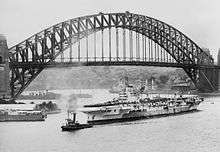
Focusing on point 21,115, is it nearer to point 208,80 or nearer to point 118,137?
point 118,137

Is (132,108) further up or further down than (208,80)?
further down

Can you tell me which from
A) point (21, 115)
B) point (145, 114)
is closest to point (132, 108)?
point (145, 114)

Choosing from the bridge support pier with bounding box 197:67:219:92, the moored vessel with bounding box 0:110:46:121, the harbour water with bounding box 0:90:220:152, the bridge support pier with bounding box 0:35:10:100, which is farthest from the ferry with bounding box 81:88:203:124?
the bridge support pier with bounding box 197:67:219:92

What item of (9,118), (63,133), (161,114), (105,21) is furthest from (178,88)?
(63,133)

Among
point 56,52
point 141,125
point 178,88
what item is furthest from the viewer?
point 178,88

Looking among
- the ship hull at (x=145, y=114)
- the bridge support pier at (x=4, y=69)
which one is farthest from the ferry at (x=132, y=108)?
the bridge support pier at (x=4, y=69)

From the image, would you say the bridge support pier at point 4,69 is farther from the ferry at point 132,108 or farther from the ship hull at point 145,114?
the ship hull at point 145,114

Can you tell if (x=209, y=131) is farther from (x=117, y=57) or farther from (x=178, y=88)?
(x=178, y=88)
